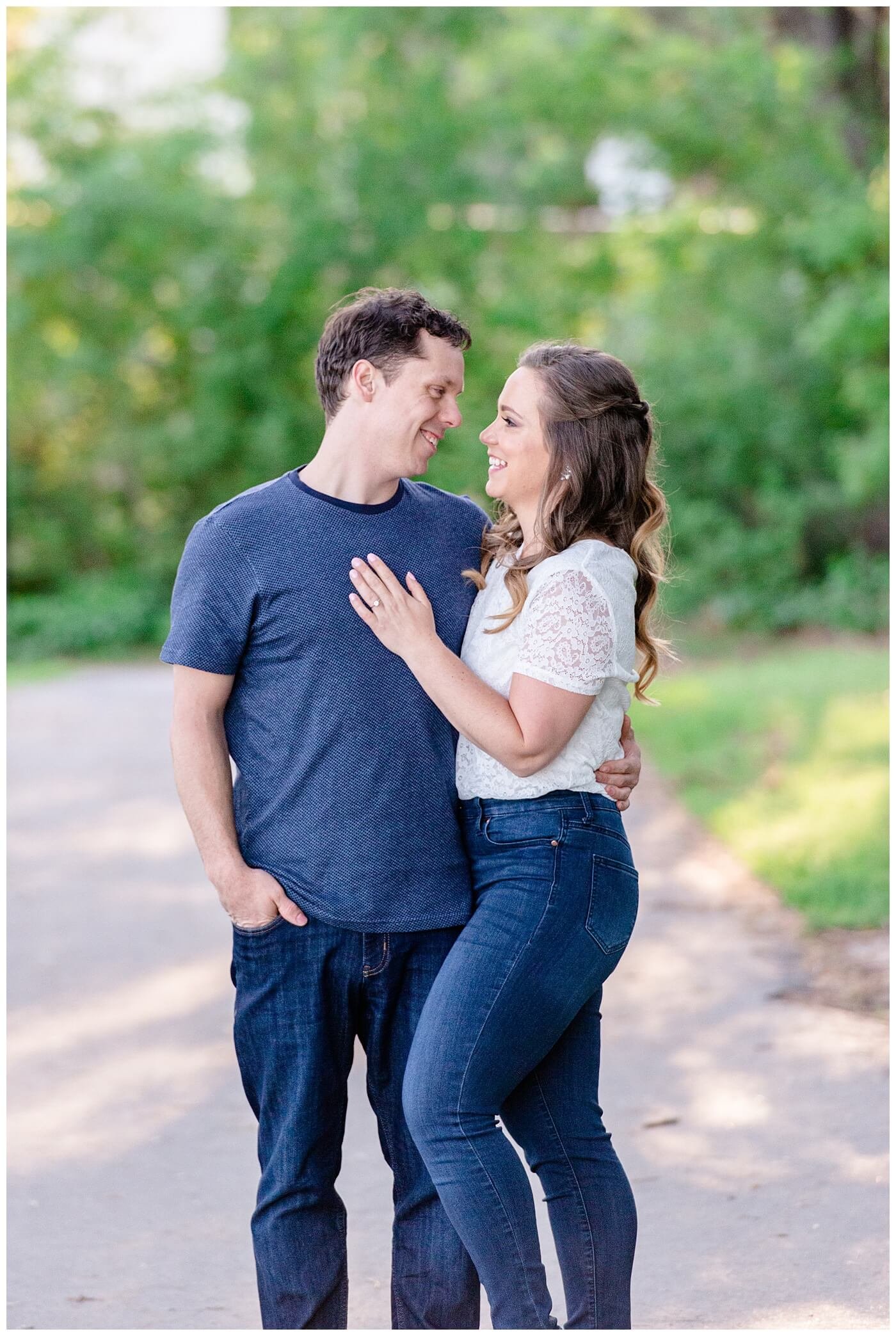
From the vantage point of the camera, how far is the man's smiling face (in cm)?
285

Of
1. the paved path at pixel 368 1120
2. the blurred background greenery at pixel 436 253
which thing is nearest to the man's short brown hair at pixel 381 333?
the paved path at pixel 368 1120

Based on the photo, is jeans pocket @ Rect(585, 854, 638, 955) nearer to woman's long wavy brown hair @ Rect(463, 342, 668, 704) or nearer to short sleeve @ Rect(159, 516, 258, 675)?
woman's long wavy brown hair @ Rect(463, 342, 668, 704)

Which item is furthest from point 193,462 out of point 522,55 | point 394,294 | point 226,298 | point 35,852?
point 394,294

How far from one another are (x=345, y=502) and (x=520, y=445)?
35cm

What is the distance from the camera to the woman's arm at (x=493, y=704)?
2621 millimetres

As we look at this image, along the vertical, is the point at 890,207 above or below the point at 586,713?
above

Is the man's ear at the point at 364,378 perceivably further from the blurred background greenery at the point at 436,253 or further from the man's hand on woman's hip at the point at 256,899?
the blurred background greenery at the point at 436,253

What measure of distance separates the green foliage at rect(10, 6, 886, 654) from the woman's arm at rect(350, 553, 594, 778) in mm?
16052

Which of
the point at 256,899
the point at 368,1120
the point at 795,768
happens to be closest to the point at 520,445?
the point at 256,899

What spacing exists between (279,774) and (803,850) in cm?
530

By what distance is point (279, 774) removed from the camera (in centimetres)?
283

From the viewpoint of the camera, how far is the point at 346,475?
9.45 ft

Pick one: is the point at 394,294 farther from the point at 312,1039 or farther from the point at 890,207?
the point at 890,207

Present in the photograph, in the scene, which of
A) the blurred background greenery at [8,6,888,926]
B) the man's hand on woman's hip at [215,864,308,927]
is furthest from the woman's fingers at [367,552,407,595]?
the blurred background greenery at [8,6,888,926]
